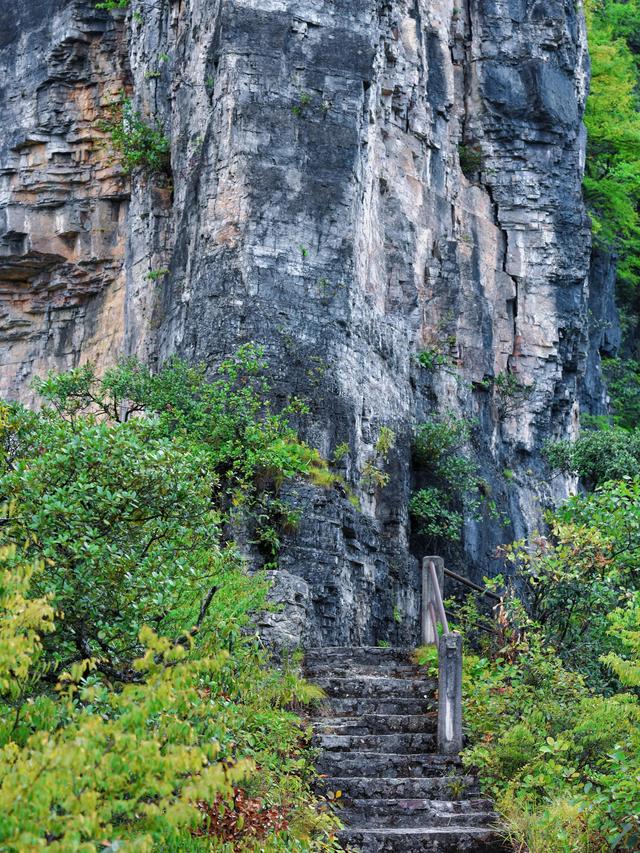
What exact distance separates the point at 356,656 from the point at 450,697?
2350 mm

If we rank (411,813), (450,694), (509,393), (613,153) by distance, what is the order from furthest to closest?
(613,153) → (509,393) → (450,694) → (411,813)

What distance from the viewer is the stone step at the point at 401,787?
1091cm

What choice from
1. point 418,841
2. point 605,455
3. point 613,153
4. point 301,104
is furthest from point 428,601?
point 613,153

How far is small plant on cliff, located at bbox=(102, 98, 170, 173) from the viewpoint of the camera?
77.3 ft

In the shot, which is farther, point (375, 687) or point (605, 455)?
point (605, 455)

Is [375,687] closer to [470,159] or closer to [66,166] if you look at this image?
[470,159]

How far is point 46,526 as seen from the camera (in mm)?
9375

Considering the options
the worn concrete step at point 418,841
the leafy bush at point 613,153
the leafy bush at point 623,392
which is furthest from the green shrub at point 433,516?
the leafy bush at point 613,153

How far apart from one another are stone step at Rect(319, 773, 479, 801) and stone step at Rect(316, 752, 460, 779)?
0.14 meters

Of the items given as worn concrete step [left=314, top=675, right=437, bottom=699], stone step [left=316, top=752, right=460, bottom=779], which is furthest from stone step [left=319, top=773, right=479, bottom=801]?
worn concrete step [left=314, top=675, right=437, bottom=699]

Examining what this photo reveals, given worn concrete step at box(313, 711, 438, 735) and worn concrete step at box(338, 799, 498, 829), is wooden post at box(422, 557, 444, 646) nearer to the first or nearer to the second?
worn concrete step at box(313, 711, 438, 735)

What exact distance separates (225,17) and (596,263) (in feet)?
50.3

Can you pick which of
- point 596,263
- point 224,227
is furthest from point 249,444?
point 596,263

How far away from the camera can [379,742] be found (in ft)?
38.4
